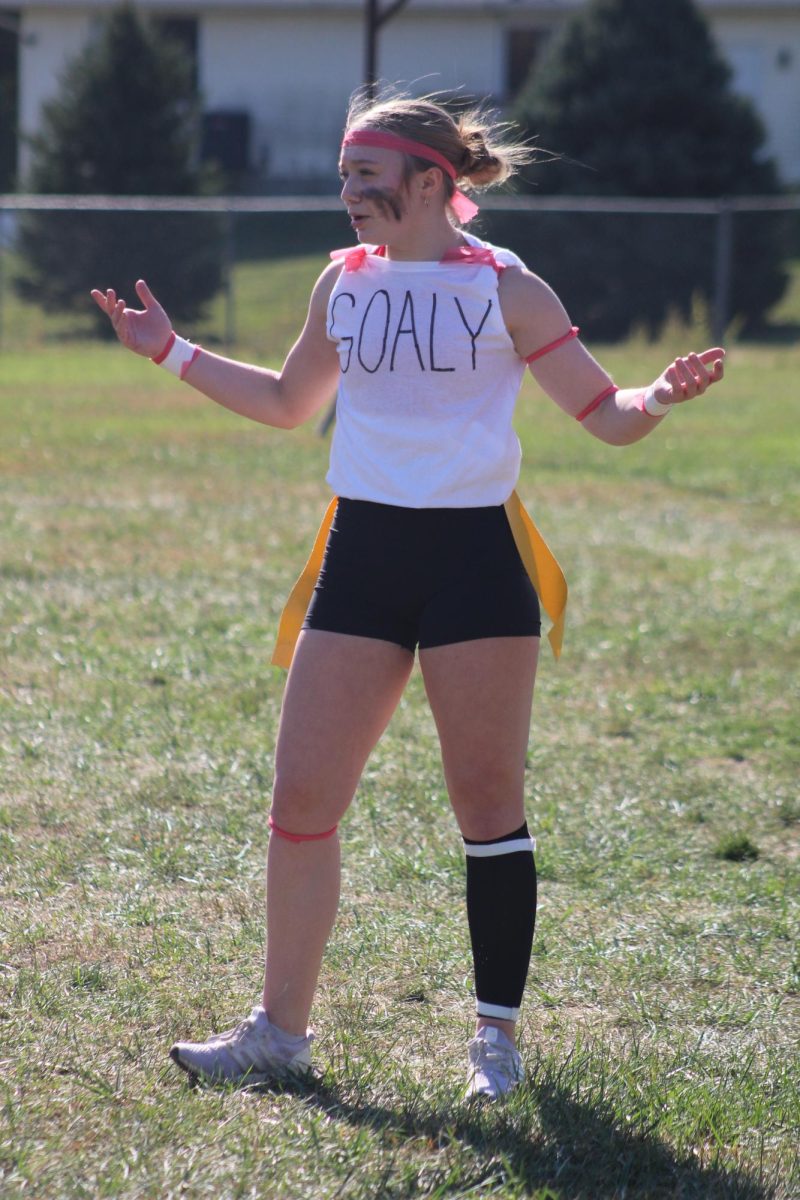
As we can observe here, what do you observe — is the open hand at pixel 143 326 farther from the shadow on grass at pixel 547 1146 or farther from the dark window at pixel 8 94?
the dark window at pixel 8 94

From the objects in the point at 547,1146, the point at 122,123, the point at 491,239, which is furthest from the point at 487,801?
the point at 122,123

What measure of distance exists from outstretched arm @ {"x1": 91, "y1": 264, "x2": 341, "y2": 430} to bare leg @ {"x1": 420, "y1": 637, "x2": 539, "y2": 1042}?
0.65 meters

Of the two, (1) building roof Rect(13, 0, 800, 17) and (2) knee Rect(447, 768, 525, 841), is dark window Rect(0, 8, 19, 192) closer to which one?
(1) building roof Rect(13, 0, 800, 17)

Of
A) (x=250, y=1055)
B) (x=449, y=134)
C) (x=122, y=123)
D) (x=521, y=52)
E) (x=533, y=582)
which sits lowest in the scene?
(x=250, y=1055)

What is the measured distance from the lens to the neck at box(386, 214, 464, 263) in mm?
3002

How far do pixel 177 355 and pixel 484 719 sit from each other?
1.07m

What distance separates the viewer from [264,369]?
10.4ft

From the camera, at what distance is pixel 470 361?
117 inches

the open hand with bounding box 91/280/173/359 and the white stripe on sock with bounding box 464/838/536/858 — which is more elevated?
the open hand with bounding box 91/280/173/359

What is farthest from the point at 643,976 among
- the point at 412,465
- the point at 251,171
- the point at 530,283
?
the point at 251,171

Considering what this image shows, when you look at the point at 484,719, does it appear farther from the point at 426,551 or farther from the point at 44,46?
the point at 44,46

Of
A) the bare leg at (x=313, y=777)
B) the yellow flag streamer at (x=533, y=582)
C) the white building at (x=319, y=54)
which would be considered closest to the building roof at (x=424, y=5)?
the white building at (x=319, y=54)

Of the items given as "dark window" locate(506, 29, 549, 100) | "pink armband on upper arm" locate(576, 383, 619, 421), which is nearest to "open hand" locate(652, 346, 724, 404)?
"pink armband on upper arm" locate(576, 383, 619, 421)

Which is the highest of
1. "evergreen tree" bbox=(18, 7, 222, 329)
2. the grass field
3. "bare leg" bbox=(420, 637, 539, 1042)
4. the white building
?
the white building
